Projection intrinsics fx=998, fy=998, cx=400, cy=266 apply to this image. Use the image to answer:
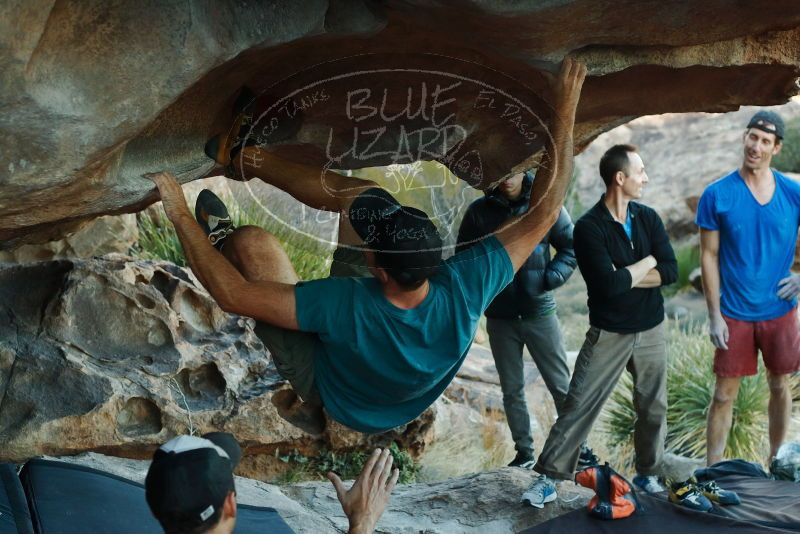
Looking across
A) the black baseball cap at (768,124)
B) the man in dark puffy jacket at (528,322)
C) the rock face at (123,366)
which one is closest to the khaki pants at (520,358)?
the man in dark puffy jacket at (528,322)

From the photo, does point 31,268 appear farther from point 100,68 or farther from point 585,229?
point 585,229

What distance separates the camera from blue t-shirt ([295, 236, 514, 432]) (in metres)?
3.64

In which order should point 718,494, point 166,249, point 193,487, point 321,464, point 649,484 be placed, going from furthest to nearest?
point 166,249 < point 321,464 < point 649,484 < point 718,494 < point 193,487

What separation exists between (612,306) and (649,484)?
100cm

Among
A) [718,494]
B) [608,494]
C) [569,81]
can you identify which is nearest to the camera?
[569,81]

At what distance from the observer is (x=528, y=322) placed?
18.5 ft

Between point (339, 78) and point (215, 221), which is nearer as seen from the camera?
point (215, 221)

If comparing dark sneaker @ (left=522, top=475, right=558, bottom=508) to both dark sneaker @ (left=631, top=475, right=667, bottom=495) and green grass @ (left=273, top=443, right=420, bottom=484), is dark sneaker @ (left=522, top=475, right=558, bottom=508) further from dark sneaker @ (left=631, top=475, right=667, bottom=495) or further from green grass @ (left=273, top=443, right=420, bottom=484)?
green grass @ (left=273, top=443, right=420, bottom=484)

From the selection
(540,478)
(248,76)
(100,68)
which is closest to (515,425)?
(540,478)

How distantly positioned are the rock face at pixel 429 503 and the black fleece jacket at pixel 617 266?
95 centimetres

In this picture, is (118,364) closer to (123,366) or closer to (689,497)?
(123,366)

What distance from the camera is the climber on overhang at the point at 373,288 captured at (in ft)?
11.5

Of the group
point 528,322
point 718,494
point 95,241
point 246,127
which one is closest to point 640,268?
point 528,322

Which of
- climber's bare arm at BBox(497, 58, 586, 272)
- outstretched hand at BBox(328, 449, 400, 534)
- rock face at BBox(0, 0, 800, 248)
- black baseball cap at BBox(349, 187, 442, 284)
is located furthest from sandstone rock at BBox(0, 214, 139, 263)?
outstretched hand at BBox(328, 449, 400, 534)
